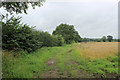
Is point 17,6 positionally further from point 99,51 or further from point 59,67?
point 99,51

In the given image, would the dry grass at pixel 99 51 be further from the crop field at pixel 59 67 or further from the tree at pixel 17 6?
the tree at pixel 17 6

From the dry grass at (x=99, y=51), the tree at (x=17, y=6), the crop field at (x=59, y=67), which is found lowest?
the crop field at (x=59, y=67)

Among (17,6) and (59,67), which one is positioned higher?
(17,6)

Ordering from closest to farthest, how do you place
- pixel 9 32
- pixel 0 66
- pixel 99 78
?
pixel 99 78 < pixel 0 66 < pixel 9 32

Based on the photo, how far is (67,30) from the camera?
47.0 m

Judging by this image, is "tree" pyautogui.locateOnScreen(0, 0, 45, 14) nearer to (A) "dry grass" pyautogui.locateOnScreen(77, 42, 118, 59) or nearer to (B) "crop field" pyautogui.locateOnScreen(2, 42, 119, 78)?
(B) "crop field" pyautogui.locateOnScreen(2, 42, 119, 78)

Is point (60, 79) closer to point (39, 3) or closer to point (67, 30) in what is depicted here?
point (39, 3)

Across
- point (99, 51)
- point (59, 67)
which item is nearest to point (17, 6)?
point (59, 67)

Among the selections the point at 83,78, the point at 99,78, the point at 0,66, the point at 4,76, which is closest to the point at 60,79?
the point at 83,78

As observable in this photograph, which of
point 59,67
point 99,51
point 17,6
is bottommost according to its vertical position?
point 59,67

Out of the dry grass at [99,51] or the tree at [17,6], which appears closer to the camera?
the tree at [17,6]

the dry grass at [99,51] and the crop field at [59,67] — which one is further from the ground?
the dry grass at [99,51]

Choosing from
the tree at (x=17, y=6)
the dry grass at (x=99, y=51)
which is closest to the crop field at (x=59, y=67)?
the dry grass at (x=99, y=51)

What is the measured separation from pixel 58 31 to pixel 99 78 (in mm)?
44302
